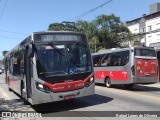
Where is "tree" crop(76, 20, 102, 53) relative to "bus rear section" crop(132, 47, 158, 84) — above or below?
above

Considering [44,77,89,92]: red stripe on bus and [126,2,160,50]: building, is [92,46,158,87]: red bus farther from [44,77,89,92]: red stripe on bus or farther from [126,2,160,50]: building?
[126,2,160,50]: building

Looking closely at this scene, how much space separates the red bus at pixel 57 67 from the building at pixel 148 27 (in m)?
43.4

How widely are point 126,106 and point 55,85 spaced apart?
2780mm

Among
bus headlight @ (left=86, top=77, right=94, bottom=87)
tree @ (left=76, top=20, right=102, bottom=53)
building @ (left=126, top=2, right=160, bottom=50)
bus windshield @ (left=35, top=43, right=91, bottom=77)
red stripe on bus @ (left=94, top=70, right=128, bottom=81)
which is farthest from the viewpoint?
building @ (left=126, top=2, right=160, bottom=50)

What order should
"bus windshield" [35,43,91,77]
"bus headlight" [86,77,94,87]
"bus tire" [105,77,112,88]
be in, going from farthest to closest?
"bus tire" [105,77,112,88], "bus headlight" [86,77,94,87], "bus windshield" [35,43,91,77]

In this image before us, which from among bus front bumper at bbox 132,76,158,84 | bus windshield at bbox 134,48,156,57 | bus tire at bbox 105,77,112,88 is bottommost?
bus tire at bbox 105,77,112,88

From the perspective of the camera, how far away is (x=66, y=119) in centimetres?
992

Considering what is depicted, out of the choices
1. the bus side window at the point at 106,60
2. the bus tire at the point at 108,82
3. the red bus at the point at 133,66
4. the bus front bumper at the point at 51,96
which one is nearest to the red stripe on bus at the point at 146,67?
the red bus at the point at 133,66

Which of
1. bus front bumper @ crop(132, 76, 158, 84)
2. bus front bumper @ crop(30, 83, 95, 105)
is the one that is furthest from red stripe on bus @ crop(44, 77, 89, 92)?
bus front bumper @ crop(132, 76, 158, 84)

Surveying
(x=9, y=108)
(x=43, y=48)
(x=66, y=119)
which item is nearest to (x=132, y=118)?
(x=66, y=119)

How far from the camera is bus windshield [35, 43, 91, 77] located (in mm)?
11391

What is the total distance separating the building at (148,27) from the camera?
55906 millimetres

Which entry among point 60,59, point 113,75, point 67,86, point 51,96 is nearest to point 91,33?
point 113,75

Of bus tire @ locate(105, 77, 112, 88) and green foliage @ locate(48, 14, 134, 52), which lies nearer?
bus tire @ locate(105, 77, 112, 88)
